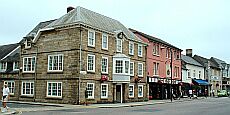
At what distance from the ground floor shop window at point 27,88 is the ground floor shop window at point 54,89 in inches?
118

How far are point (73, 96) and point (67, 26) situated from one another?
23.0 feet

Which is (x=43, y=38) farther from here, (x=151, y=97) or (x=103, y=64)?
(x=151, y=97)

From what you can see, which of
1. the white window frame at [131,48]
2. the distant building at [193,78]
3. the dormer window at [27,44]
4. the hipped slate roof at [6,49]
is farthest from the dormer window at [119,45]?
the distant building at [193,78]

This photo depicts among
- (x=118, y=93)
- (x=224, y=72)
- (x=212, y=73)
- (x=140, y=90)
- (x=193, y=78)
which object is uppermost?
(x=224, y=72)

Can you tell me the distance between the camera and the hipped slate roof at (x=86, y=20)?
99.7 ft

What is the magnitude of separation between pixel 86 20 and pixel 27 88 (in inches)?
410

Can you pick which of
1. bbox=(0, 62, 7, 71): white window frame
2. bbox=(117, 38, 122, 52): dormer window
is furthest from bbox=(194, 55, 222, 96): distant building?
bbox=(0, 62, 7, 71): white window frame

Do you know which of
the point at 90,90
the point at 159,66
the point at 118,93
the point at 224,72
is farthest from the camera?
the point at 224,72

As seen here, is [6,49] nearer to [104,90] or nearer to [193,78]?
[104,90]

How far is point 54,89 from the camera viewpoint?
30.8 m

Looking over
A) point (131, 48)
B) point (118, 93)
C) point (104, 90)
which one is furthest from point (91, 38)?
point (131, 48)

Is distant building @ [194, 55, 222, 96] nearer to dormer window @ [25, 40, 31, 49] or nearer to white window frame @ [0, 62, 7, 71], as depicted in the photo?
white window frame @ [0, 62, 7, 71]

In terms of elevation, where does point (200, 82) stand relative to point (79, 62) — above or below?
below

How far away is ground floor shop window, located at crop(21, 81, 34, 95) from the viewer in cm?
3339
